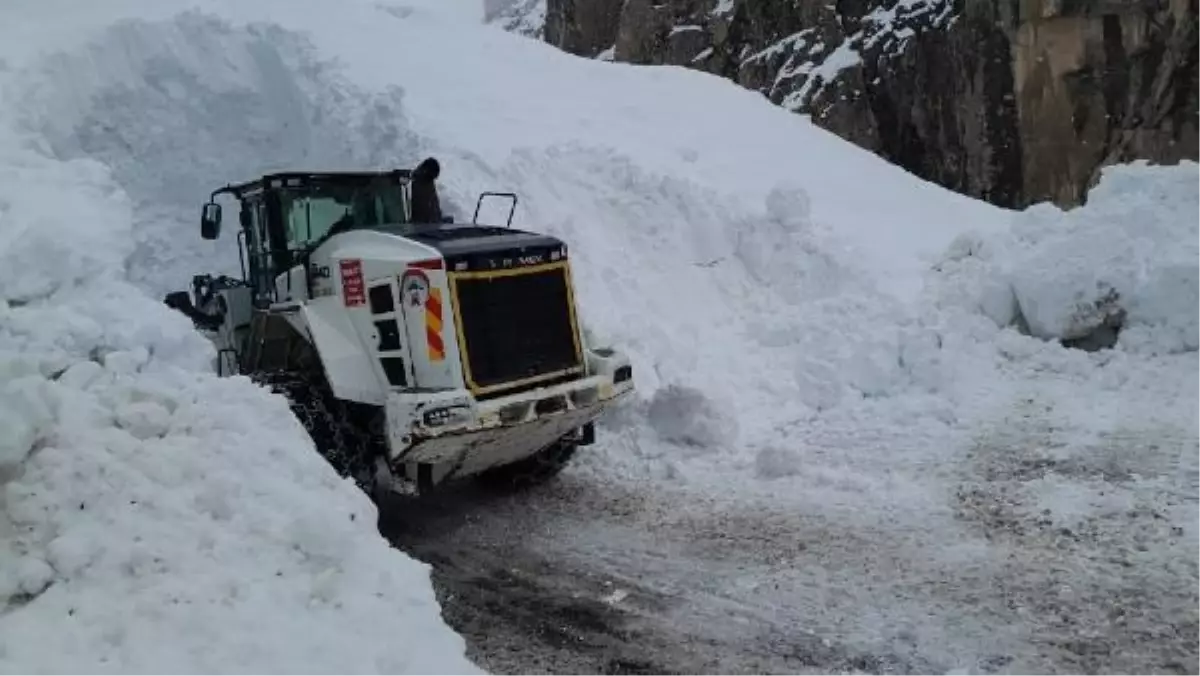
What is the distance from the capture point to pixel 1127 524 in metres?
6.84

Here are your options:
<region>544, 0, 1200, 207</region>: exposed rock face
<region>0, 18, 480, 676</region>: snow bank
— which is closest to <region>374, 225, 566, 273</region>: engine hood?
<region>0, 18, 480, 676</region>: snow bank

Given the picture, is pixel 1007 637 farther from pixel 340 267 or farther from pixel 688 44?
pixel 688 44

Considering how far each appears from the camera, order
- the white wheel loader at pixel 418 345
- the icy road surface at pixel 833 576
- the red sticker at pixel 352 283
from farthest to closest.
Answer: the red sticker at pixel 352 283, the white wheel loader at pixel 418 345, the icy road surface at pixel 833 576

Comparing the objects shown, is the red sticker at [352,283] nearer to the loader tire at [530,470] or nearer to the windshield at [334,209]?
the windshield at [334,209]

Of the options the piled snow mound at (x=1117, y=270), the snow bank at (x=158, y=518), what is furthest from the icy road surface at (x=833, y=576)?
the piled snow mound at (x=1117, y=270)

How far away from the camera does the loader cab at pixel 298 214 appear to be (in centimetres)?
844

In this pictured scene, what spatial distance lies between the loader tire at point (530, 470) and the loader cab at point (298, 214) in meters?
2.10

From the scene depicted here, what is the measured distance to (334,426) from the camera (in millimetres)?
7426

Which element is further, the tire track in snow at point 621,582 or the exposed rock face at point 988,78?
the exposed rock face at point 988,78

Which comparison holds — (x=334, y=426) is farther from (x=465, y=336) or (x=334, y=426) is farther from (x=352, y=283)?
(x=465, y=336)

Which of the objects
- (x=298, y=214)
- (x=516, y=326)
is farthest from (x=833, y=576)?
(x=298, y=214)

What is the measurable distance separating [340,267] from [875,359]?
4.98 metres

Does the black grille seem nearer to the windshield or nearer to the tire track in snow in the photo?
the tire track in snow

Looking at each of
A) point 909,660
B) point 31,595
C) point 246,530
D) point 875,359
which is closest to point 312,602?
point 246,530
